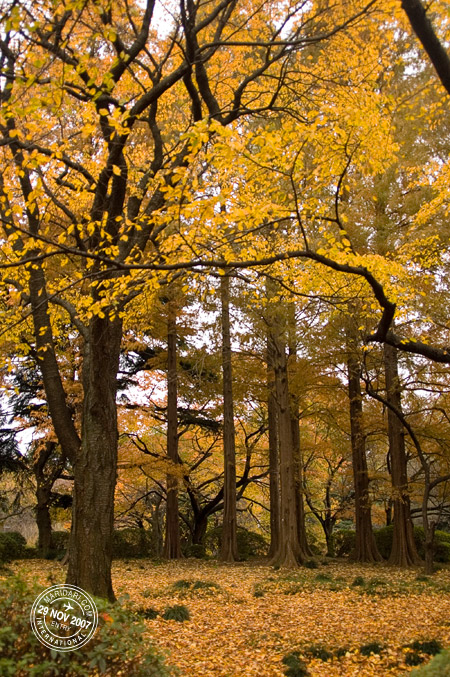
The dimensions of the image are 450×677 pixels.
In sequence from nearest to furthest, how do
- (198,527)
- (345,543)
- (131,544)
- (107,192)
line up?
(107,192) → (131,544) → (345,543) → (198,527)

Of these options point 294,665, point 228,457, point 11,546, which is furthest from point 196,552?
point 294,665

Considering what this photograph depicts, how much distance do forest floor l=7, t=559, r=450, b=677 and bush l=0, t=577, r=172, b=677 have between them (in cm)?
22

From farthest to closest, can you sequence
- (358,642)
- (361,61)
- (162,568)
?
(162,568)
(361,61)
(358,642)

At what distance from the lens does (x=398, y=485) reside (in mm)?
12422

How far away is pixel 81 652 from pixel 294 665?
2.15 metres

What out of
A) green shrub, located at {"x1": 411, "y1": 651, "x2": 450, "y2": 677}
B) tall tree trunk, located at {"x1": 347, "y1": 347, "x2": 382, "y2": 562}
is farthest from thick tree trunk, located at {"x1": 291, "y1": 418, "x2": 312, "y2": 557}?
green shrub, located at {"x1": 411, "y1": 651, "x2": 450, "y2": 677}

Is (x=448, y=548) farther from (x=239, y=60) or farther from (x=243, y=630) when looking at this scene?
(x=239, y=60)

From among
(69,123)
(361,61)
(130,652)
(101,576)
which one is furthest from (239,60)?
(130,652)

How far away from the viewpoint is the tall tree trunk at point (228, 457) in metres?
13.2

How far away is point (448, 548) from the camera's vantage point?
13.1 m

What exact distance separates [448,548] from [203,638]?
10.2 metres

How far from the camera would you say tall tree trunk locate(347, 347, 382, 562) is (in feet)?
42.9

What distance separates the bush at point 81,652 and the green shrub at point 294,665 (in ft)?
5.62

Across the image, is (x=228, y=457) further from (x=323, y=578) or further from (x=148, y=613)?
(x=148, y=613)
